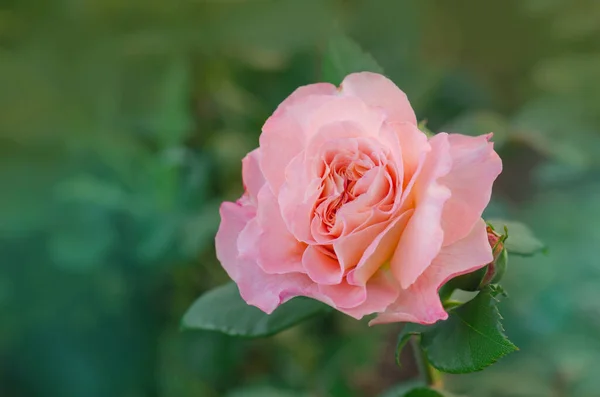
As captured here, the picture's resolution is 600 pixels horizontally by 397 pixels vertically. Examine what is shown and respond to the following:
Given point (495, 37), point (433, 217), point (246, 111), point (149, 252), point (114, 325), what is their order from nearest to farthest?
point (433, 217), point (149, 252), point (246, 111), point (114, 325), point (495, 37)

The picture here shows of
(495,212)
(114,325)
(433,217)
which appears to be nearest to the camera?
(433,217)

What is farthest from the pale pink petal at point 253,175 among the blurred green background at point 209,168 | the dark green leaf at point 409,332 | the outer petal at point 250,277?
the blurred green background at point 209,168

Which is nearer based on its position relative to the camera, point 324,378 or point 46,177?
point 324,378

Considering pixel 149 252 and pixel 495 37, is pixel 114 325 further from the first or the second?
pixel 495 37

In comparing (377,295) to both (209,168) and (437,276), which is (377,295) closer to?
(437,276)

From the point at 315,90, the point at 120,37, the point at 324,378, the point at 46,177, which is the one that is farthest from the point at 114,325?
the point at 315,90

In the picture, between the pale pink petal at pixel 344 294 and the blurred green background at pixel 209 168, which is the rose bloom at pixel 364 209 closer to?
the pale pink petal at pixel 344 294

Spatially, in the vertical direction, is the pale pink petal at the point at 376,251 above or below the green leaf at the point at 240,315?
above
